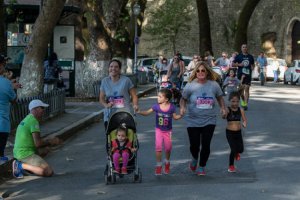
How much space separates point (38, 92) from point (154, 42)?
48.0 m

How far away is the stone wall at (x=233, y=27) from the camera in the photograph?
5800 centimetres

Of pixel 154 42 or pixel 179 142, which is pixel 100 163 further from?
pixel 154 42

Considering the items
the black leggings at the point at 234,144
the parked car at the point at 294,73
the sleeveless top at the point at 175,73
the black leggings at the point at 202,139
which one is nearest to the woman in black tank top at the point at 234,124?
the black leggings at the point at 234,144

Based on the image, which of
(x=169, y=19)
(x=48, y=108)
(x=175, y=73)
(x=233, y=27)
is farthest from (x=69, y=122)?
(x=233, y=27)

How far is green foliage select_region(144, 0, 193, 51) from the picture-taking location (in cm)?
5909

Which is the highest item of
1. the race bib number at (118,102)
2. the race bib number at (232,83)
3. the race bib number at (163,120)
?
the race bib number at (118,102)

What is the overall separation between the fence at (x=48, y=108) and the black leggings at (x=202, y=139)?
5025 millimetres

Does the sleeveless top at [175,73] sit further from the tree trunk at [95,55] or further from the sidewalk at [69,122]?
the tree trunk at [95,55]

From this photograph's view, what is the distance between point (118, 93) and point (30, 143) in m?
1.47

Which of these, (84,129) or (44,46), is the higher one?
(44,46)

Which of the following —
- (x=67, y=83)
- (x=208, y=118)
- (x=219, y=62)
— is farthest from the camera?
(x=219, y=62)

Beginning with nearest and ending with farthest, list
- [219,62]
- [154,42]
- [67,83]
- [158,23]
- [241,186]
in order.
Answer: [241,186] < [67,83] < [219,62] < [158,23] < [154,42]

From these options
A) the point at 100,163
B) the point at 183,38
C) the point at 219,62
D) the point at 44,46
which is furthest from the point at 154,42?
the point at 100,163

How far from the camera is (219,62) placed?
32094 mm
